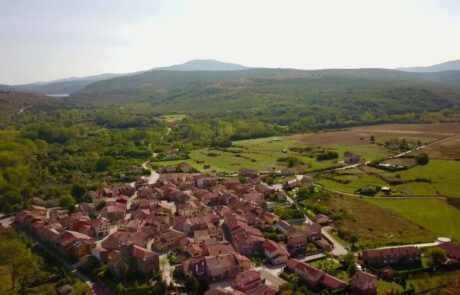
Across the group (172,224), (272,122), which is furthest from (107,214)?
(272,122)

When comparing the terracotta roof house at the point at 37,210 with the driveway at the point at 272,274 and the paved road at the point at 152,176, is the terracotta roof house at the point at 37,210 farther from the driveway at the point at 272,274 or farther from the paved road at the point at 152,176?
the driveway at the point at 272,274

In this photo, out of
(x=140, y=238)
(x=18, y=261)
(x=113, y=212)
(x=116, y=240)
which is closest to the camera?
(x=18, y=261)

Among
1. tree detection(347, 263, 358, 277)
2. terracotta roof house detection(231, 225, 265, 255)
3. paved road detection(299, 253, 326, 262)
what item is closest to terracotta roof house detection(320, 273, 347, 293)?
tree detection(347, 263, 358, 277)

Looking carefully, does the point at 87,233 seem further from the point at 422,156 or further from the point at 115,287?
the point at 422,156

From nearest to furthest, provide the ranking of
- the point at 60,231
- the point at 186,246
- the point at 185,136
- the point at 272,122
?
the point at 186,246 → the point at 60,231 → the point at 185,136 → the point at 272,122

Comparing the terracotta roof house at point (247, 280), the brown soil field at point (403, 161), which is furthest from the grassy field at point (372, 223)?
the brown soil field at point (403, 161)

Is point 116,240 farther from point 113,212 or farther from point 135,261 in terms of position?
point 113,212

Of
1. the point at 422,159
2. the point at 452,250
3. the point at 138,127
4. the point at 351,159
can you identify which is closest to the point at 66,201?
the point at 452,250
